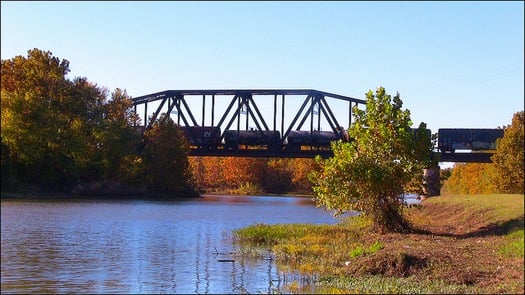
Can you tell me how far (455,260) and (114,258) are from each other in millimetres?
12590

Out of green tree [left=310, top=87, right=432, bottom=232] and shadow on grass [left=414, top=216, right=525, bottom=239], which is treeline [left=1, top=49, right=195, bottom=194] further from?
shadow on grass [left=414, top=216, right=525, bottom=239]

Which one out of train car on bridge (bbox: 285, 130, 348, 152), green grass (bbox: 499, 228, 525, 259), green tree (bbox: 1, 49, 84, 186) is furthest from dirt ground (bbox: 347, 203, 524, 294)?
train car on bridge (bbox: 285, 130, 348, 152)

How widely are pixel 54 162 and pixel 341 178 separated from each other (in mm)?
20829

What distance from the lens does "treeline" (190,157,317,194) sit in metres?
144

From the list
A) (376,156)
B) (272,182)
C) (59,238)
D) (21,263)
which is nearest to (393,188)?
(376,156)

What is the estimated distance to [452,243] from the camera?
2897 cm

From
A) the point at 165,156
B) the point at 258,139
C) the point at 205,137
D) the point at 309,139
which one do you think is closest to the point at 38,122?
the point at 165,156

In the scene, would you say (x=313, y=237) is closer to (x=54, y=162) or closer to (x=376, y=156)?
(x=376, y=156)

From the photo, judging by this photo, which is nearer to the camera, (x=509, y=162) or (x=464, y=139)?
(x=509, y=162)

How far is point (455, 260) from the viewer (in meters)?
22.4

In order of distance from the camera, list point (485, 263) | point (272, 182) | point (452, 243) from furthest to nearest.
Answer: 1. point (272, 182)
2. point (452, 243)
3. point (485, 263)

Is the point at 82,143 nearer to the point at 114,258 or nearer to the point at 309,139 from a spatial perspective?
the point at 114,258

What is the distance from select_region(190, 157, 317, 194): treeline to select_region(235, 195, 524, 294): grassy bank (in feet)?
334

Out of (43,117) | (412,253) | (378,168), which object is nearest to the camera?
(412,253)
